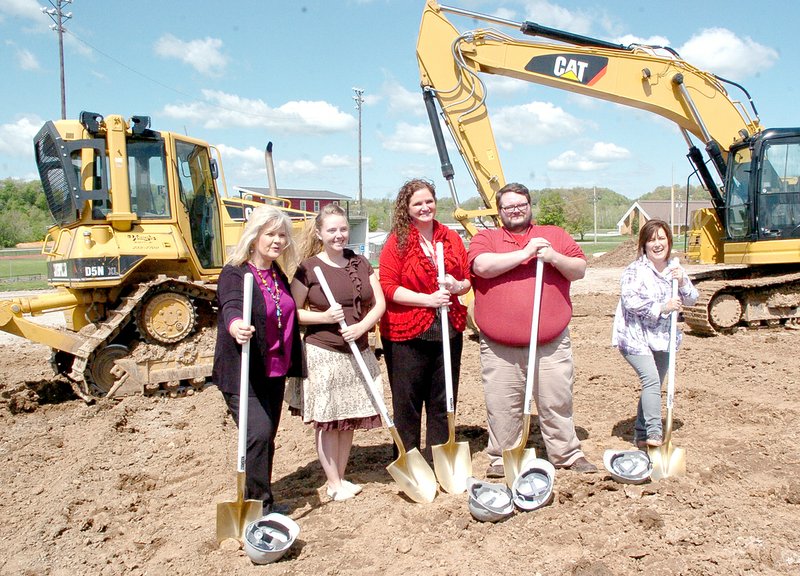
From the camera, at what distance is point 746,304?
1034cm

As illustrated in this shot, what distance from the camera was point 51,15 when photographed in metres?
32.0

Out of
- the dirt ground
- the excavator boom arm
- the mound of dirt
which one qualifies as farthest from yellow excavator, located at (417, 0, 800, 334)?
the mound of dirt

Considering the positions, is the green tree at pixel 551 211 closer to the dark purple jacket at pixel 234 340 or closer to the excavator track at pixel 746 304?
the excavator track at pixel 746 304

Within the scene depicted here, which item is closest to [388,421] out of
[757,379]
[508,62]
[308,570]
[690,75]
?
[308,570]

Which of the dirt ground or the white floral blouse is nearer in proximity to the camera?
the dirt ground

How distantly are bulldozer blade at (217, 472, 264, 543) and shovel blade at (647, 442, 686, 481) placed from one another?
2.30 m

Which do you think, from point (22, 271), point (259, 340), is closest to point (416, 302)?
point (259, 340)

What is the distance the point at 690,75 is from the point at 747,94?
33.8 inches

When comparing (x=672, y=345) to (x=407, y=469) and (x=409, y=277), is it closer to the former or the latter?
(x=409, y=277)

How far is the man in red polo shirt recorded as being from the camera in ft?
14.0

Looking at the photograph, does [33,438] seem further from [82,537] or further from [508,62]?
[508,62]

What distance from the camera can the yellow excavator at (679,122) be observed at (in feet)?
32.5

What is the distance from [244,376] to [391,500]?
124 centimetres

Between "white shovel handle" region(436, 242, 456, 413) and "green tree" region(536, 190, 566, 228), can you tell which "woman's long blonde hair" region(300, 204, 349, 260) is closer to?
"white shovel handle" region(436, 242, 456, 413)
